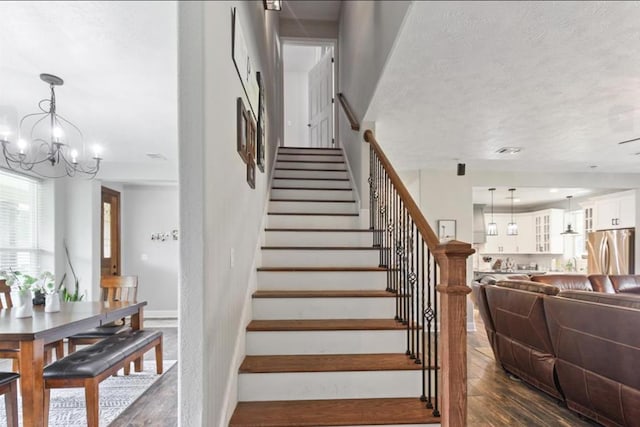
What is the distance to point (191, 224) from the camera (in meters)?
1.45

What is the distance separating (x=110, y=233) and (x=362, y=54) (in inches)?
212

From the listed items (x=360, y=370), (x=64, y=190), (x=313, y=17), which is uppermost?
(x=313, y=17)

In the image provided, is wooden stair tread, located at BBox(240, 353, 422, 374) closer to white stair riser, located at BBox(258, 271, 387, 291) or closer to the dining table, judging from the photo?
white stair riser, located at BBox(258, 271, 387, 291)

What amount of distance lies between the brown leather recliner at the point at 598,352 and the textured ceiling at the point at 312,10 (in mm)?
5304

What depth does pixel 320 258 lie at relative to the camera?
3.42m

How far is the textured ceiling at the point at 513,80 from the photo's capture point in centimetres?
192

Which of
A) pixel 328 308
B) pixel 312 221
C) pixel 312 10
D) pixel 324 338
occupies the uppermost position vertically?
pixel 312 10

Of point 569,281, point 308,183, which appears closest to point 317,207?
point 308,183

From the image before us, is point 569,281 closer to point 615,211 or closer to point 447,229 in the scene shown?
point 447,229

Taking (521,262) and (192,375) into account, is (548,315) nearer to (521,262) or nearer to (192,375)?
(192,375)

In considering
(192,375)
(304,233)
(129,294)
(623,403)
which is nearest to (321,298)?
(304,233)

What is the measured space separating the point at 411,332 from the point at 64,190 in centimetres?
564

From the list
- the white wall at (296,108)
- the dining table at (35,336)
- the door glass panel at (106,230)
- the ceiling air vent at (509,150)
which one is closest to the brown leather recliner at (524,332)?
the ceiling air vent at (509,150)

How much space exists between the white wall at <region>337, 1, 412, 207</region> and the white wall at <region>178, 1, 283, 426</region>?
3.53 ft
